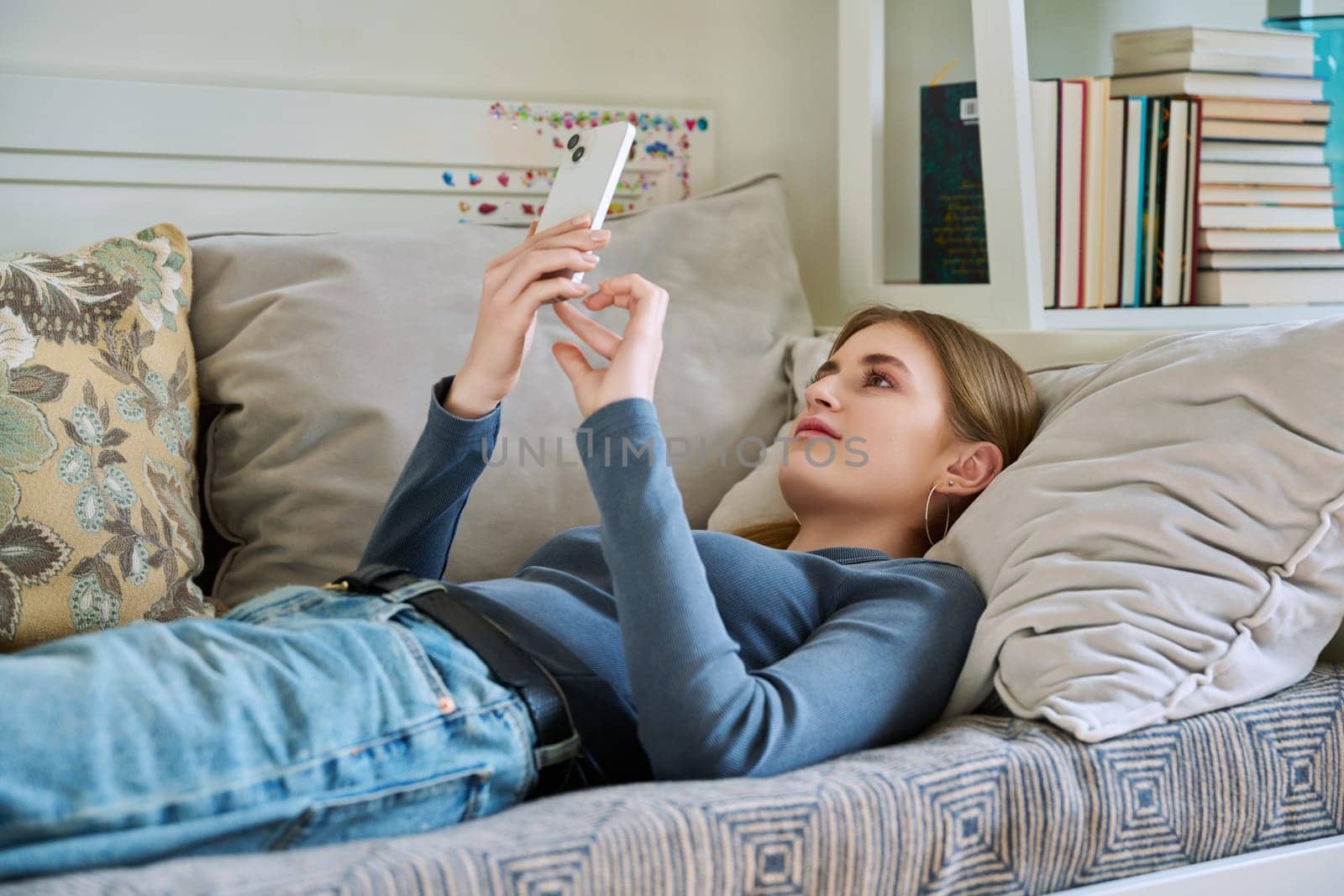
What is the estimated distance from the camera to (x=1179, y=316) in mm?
1579

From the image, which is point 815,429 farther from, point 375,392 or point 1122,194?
point 1122,194

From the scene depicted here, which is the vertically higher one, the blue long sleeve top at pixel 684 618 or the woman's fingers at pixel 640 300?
the woman's fingers at pixel 640 300

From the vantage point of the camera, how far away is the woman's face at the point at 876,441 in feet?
3.75

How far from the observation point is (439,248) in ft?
4.94

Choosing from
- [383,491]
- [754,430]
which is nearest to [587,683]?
[383,491]

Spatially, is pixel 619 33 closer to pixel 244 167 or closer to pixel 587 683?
pixel 244 167

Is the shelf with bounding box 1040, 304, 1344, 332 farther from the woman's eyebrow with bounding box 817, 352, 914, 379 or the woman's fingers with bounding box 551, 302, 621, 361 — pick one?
the woman's fingers with bounding box 551, 302, 621, 361

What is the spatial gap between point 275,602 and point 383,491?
0.42 metres

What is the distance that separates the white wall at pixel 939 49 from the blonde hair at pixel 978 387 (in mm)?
769

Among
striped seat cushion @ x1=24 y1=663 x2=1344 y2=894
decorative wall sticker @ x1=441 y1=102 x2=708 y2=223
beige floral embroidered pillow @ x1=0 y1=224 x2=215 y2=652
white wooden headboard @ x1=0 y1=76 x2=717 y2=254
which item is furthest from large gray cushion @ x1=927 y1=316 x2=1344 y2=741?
white wooden headboard @ x1=0 y1=76 x2=717 y2=254

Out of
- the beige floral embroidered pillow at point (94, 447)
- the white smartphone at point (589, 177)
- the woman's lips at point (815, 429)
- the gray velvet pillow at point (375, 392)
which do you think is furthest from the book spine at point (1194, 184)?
the beige floral embroidered pillow at point (94, 447)

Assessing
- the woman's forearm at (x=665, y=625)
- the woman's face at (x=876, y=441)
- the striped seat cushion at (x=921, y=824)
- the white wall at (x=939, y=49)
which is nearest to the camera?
the striped seat cushion at (x=921, y=824)

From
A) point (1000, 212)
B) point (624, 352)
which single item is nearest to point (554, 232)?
point (624, 352)

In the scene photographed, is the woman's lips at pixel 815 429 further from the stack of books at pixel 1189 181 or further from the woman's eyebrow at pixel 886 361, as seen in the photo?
the stack of books at pixel 1189 181
